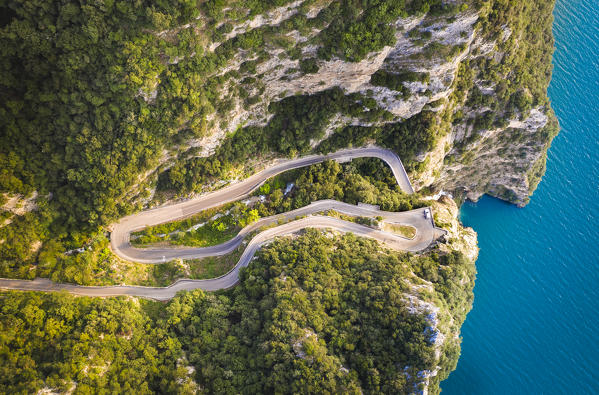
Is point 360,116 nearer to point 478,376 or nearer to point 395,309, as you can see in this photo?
point 395,309

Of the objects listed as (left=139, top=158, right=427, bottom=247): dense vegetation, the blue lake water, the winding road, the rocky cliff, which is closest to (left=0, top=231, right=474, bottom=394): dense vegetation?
the winding road

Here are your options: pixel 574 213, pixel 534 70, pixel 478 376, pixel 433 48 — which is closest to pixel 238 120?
pixel 433 48

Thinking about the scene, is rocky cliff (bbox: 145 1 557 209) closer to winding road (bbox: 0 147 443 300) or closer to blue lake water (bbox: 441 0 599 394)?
winding road (bbox: 0 147 443 300)

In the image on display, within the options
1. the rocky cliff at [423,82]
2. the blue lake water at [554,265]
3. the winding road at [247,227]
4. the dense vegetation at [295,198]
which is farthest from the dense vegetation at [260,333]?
the rocky cliff at [423,82]

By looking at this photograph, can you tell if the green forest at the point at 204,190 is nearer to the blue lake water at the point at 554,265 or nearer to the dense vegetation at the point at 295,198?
the dense vegetation at the point at 295,198

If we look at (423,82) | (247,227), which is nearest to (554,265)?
(423,82)

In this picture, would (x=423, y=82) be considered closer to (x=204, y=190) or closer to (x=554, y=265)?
(x=204, y=190)
